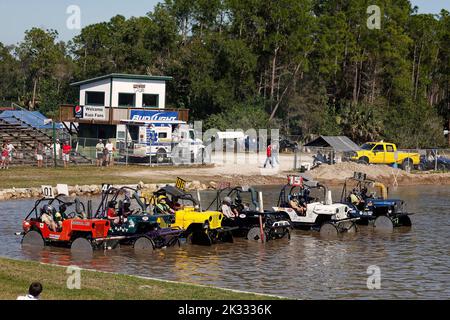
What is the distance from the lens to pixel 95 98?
222 ft

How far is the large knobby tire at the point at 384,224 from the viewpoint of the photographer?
3459 centimetres

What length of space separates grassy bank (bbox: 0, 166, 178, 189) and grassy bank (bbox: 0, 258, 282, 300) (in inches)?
879

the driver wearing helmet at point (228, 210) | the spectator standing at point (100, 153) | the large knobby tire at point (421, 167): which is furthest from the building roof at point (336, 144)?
the driver wearing helmet at point (228, 210)

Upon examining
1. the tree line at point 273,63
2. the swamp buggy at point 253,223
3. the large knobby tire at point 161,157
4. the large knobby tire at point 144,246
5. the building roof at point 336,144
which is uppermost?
the tree line at point 273,63

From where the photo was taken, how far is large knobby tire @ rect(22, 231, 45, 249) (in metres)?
27.3

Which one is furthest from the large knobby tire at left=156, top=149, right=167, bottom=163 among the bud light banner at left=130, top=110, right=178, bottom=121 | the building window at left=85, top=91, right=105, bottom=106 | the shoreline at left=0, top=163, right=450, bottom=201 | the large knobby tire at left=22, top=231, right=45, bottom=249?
the large knobby tire at left=22, top=231, right=45, bottom=249

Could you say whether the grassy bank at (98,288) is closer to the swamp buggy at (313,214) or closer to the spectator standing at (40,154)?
the swamp buggy at (313,214)

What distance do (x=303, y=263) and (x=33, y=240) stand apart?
28.5 feet

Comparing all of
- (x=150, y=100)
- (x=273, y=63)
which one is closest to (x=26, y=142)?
(x=150, y=100)

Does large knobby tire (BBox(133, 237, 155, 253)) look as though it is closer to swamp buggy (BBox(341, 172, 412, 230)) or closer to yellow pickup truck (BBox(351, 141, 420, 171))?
swamp buggy (BBox(341, 172, 412, 230))

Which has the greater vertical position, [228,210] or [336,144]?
[336,144]

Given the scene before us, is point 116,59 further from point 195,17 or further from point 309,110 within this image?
point 309,110

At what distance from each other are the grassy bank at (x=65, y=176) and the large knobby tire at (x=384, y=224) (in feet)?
54.3

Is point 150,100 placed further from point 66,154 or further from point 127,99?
point 66,154
